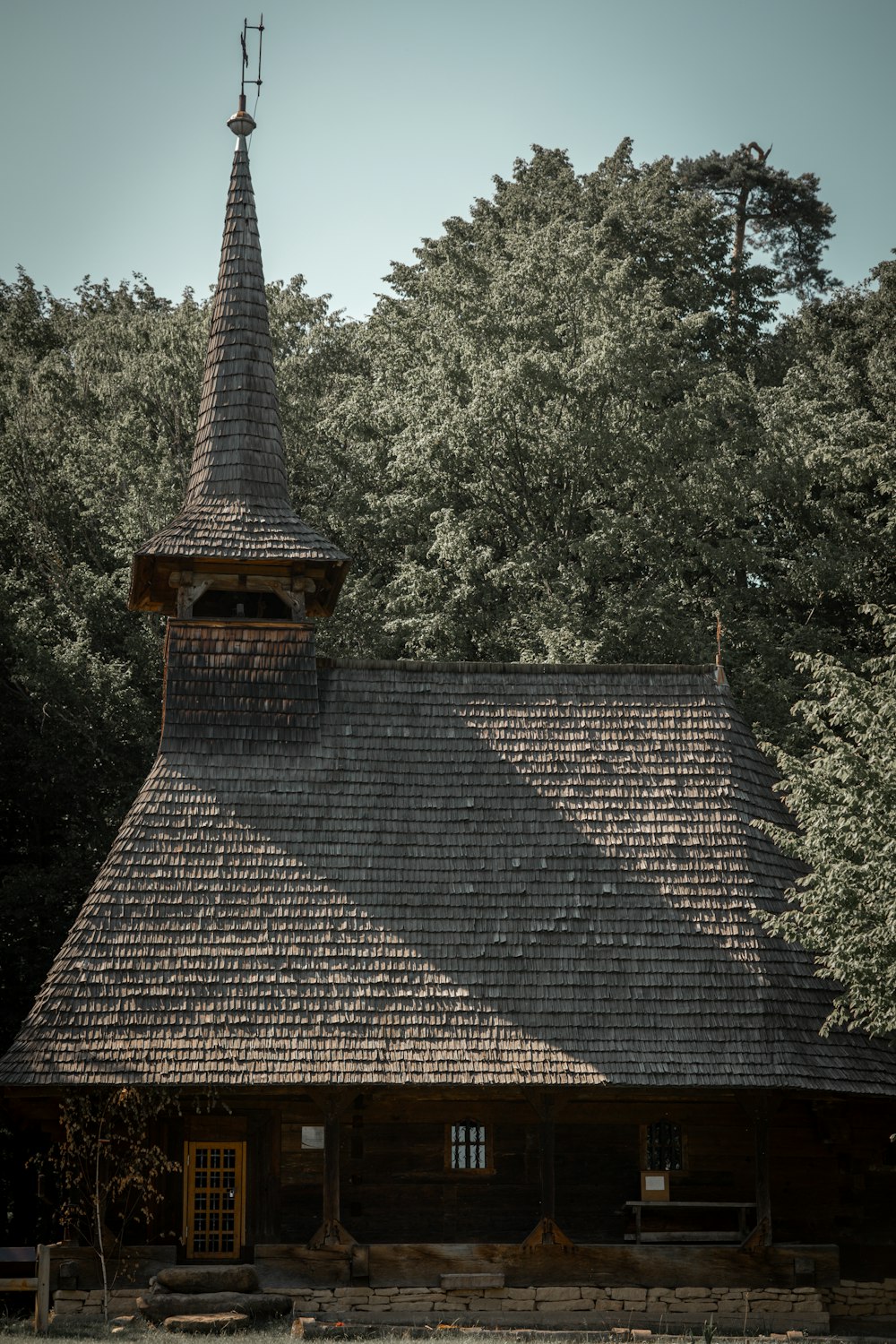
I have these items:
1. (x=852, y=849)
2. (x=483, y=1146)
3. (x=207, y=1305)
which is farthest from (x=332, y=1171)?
(x=852, y=849)

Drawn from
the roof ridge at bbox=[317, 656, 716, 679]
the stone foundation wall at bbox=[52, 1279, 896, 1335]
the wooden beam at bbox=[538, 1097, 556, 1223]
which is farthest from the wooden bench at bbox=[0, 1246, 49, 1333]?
the roof ridge at bbox=[317, 656, 716, 679]

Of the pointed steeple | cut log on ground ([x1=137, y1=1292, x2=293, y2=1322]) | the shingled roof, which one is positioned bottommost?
cut log on ground ([x1=137, y1=1292, x2=293, y2=1322])

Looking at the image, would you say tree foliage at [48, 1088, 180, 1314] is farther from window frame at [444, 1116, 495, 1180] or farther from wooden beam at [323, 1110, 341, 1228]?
window frame at [444, 1116, 495, 1180]

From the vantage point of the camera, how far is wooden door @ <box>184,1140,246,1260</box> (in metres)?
19.1

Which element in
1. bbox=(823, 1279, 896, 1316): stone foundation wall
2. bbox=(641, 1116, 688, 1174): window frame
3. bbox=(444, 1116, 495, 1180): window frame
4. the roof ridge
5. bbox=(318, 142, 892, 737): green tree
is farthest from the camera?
bbox=(318, 142, 892, 737): green tree

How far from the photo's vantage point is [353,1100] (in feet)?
62.5

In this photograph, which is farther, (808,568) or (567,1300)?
(808,568)

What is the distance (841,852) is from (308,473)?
18.7 metres

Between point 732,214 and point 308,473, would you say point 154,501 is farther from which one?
point 732,214

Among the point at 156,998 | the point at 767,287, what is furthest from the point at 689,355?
the point at 156,998

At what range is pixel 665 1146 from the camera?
64.7 ft

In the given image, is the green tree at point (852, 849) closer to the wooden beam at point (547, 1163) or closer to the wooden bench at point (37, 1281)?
the wooden beam at point (547, 1163)

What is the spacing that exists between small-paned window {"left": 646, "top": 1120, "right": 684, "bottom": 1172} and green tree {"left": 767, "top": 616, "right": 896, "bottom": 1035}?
2.54 meters

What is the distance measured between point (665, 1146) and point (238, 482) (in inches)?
399
